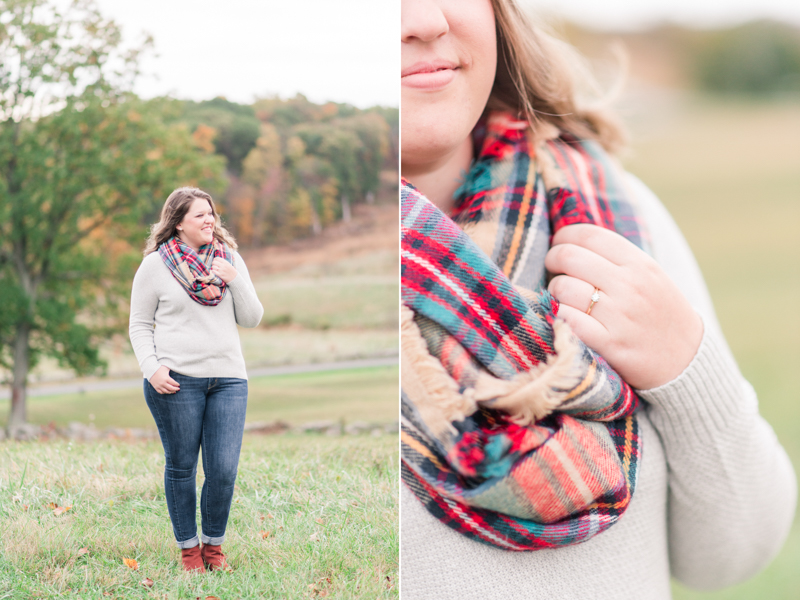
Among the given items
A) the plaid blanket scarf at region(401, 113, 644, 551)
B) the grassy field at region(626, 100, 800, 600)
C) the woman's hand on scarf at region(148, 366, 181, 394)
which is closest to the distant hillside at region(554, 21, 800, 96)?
the grassy field at region(626, 100, 800, 600)

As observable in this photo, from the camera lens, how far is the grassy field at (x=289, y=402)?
1222mm

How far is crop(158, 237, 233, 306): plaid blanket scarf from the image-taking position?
0.88 metres

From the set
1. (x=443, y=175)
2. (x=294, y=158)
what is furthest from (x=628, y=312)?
(x=294, y=158)

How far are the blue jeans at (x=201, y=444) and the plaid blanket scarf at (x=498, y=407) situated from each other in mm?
317

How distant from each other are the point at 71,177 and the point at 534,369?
1218 mm

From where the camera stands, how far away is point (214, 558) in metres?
0.98

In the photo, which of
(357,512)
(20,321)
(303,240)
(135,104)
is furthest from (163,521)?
(303,240)

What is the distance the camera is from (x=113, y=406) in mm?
1261

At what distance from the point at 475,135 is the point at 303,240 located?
3.24 feet

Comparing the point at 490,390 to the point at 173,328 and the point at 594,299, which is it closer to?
the point at 594,299

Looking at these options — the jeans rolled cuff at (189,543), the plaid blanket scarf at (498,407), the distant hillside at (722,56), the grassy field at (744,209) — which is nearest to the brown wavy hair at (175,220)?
the plaid blanket scarf at (498,407)

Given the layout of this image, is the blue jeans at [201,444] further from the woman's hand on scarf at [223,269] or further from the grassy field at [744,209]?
the grassy field at [744,209]

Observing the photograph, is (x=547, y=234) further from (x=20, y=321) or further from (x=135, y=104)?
(x=20, y=321)

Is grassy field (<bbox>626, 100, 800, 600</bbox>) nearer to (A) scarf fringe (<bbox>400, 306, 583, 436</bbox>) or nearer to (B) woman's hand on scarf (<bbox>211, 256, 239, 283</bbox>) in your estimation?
(A) scarf fringe (<bbox>400, 306, 583, 436</bbox>)
